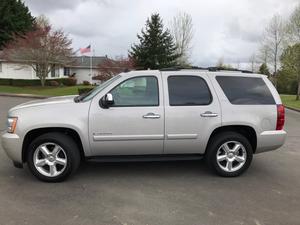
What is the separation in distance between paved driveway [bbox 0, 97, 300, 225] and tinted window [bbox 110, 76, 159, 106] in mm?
1244

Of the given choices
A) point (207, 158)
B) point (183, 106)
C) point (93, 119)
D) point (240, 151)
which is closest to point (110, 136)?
point (93, 119)

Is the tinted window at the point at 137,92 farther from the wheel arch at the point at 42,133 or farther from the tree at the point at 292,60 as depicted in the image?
the tree at the point at 292,60

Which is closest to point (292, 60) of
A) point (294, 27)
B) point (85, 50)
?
point (294, 27)

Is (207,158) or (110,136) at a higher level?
(110,136)

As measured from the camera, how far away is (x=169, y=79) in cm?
571

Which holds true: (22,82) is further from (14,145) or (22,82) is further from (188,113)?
(188,113)

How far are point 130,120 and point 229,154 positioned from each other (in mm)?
1785

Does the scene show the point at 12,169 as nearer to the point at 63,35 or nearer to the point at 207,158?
the point at 207,158

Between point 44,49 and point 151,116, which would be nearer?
point 151,116

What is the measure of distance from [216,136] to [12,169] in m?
3.55

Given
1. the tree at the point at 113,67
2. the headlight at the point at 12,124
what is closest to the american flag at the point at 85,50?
the tree at the point at 113,67

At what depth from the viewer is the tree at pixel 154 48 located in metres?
36.2

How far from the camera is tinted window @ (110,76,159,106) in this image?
5.47m

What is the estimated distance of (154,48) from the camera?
1432 inches
